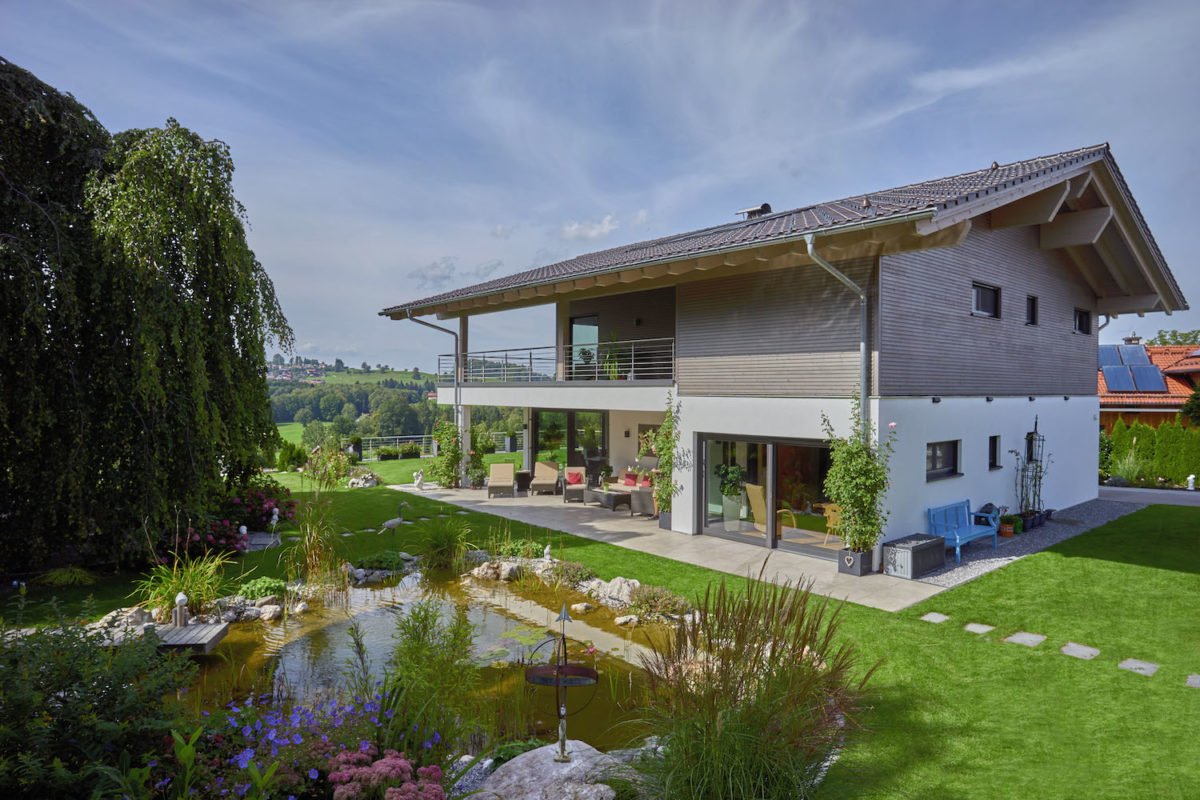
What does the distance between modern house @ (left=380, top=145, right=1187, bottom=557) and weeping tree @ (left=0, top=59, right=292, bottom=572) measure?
6.17m

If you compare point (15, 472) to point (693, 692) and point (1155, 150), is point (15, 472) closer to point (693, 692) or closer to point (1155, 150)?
point (693, 692)

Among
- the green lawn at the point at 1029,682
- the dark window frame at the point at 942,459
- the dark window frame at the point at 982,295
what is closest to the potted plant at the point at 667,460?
the green lawn at the point at 1029,682

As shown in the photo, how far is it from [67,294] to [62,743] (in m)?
6.39

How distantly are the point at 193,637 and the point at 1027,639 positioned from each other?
8643 mm

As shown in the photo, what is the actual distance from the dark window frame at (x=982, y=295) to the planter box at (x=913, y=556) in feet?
15.0

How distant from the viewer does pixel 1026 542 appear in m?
11.4

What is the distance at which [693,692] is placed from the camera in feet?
12.3

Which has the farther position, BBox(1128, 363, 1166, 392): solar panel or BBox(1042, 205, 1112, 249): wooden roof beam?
BBox(1128, 363, 1166, 392): solar panel

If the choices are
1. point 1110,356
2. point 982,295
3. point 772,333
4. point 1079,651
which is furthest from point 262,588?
point 1110,356

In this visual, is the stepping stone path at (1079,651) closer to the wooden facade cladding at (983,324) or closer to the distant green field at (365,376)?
the wooden facade cladding at (983,324)

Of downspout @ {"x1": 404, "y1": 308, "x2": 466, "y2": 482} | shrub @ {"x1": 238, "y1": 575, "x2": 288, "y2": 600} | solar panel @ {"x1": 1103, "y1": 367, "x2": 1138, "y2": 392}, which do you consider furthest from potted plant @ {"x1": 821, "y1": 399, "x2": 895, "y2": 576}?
solar panel @ {"x1": 1103, "y1": 367, "x2": 1138, "y2": 392}

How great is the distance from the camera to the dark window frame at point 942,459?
10.6 m

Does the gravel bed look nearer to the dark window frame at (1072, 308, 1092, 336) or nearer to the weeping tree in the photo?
the dark window frame at (1072, 308, 1092, 336)

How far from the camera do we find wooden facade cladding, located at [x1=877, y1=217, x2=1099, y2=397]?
9734 millimetres
